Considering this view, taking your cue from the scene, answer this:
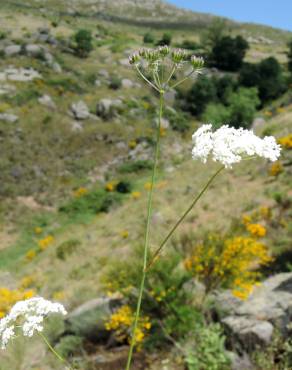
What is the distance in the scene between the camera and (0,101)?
2864 cm

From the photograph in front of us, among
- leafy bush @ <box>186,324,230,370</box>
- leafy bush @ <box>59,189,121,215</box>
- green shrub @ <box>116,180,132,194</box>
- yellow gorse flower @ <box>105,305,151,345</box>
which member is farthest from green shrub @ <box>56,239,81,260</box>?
leafy bush @ <box>186,324,230,370</box>

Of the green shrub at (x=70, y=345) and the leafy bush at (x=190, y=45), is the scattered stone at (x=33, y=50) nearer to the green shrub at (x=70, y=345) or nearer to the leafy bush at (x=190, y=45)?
the leafy bush at (x=190, y=45)

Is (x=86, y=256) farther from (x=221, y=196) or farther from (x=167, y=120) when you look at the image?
(x=167, y=120)

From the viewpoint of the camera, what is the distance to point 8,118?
89.4ft

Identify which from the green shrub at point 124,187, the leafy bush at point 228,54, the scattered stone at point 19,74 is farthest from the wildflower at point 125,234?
the leafy bush at point 228,54

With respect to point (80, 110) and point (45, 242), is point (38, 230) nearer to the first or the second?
point (45, 242)

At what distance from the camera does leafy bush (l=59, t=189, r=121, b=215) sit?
2107 centimetres

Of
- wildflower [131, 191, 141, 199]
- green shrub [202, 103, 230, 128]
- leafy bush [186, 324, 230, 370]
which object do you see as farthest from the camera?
green shrub [202, 103, 230, 128]

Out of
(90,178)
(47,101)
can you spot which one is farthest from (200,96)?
(90,178)

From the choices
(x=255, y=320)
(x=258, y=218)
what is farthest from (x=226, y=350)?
(x=258, y=218)

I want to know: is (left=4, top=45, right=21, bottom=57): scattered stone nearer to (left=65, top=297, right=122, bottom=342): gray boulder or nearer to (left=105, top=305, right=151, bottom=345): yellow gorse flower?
(left=65, top=297, right=122, bottom=342): gray boulder

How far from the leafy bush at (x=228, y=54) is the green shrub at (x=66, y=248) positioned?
29.5 m

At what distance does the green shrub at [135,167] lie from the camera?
83.8 ft

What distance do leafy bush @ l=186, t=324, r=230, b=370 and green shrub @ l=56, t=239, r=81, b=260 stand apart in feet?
35.1
